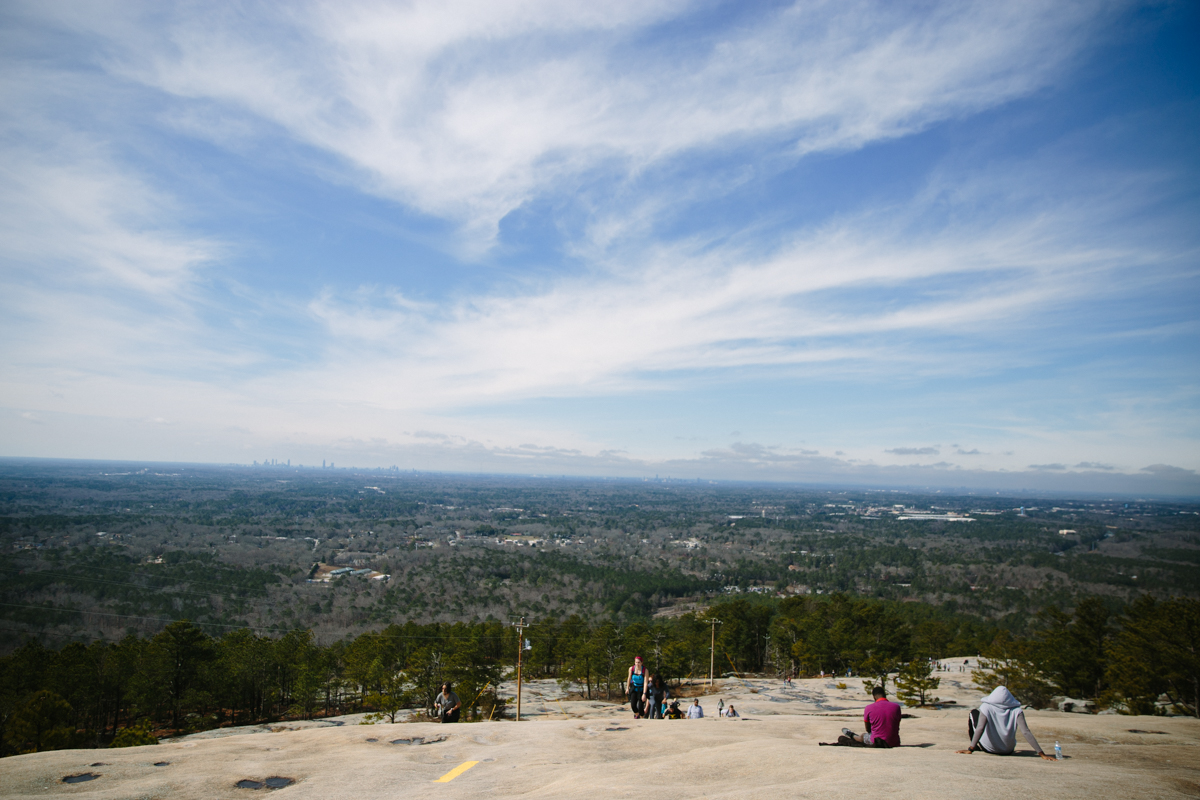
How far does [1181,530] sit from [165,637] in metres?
232

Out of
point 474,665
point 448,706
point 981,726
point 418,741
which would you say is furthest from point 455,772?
point 474,665

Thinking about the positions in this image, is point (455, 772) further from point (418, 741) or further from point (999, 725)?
point (999, 725)

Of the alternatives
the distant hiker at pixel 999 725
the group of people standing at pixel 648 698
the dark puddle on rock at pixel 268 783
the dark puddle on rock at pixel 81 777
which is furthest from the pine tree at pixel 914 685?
the dark puddle on rock at pixel 81 777

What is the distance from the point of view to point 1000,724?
8.30 meters

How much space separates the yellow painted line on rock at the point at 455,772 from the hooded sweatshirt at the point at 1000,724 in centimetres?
810

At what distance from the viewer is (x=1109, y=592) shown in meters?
89.6

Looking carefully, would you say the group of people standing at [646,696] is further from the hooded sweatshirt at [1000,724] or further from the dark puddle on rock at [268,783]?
the dark puddle on rock at [268,783]

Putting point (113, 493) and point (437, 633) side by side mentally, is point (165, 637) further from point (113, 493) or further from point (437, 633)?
point (113, 493)

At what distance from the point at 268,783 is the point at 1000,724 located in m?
11.1

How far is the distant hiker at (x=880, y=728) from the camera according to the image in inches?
364

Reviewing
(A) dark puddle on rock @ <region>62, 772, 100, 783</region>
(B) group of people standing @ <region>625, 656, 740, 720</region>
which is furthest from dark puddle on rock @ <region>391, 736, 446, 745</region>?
(B) group of people standing @ <region>625, 656, 740, 720</region>

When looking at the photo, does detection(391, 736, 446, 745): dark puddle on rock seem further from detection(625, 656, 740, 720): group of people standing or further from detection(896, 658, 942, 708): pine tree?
detection(896, 658, 942, 708): pine tree

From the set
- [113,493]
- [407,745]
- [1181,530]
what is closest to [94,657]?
[407,745]

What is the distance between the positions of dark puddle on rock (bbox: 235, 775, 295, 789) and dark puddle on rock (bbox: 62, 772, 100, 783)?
2082 millimetres
